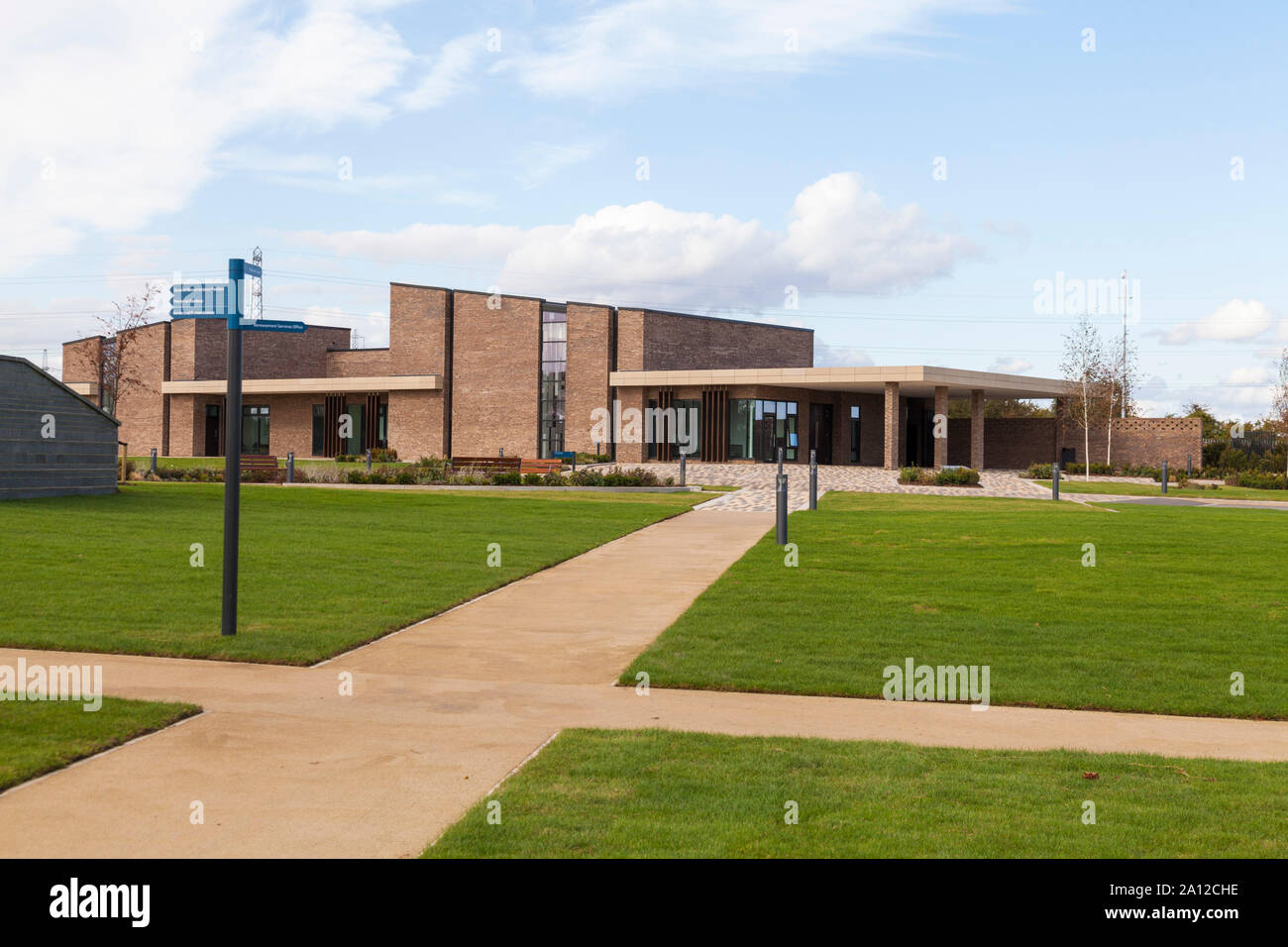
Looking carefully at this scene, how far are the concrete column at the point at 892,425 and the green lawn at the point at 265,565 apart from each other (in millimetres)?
22873

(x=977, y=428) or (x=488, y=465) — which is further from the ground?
(x=977, y=428)

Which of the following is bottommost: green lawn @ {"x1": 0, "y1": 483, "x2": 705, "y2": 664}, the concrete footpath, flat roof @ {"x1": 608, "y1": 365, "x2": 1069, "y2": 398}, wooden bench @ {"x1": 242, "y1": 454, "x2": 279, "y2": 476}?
the concrete footpath

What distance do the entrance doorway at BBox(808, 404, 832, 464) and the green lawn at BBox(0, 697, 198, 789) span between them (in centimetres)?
4558

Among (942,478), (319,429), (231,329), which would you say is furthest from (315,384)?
(231,329)

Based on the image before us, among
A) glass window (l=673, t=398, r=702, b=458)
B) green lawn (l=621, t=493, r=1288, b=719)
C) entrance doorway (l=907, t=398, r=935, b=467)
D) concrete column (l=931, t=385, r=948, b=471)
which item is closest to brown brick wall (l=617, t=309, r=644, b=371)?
glass window (l=673, t=398, r=702, b=458)

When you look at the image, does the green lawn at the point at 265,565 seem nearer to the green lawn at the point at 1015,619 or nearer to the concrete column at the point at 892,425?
the green lawn at the point at 1015,619

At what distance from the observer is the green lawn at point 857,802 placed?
15.2 ft

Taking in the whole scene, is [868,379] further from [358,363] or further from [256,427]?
[256,427]

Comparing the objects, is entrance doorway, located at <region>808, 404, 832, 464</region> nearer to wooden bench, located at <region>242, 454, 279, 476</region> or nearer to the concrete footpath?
wooden bench, located at <region>242, 454, 279, 476</region>

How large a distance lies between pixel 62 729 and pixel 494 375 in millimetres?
50519

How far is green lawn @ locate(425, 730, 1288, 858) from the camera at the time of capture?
15.2ft

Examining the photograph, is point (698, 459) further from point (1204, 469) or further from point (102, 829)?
point (102, 829)

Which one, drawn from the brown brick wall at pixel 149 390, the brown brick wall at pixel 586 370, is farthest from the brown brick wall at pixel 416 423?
the brown brick wall at pixel 149 390

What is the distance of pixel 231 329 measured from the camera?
9.08 m
